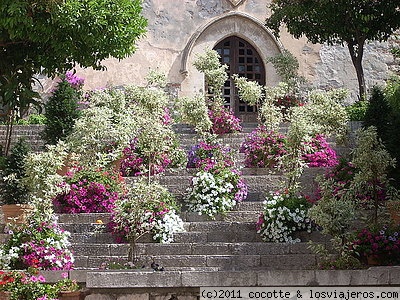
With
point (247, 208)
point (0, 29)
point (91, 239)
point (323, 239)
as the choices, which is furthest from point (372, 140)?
point (0, 29)

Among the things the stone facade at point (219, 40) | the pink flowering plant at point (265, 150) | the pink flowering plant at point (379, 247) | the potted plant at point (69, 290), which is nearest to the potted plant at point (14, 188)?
the potted plant at point (69, 290)

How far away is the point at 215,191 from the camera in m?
10.9

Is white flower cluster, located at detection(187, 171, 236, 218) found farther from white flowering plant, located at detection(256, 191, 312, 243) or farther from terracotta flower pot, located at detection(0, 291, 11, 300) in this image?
terracotta flower pot, located at detection(0, 291, 11, 300)

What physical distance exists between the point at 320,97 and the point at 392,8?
2.02 meters

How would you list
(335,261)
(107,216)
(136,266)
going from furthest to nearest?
(107,216) < (136,266) < (335,261)

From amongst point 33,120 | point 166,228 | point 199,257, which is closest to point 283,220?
point 199,257

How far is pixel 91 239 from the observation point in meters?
10.1

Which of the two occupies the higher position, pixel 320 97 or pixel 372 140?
pixel 320 97

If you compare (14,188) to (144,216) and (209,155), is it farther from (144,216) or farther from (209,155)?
(209,155)

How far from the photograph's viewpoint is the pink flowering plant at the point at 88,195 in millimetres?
10953

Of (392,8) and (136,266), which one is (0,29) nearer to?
(136,266)

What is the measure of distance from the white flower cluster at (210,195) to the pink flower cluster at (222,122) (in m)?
3.27

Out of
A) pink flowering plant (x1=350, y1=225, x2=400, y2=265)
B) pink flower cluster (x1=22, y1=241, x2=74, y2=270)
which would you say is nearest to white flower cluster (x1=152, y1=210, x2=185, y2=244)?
pink flower cluster (x1=22, y1=241, x2=74, y2=270)

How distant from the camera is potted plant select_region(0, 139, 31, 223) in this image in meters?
11.1
